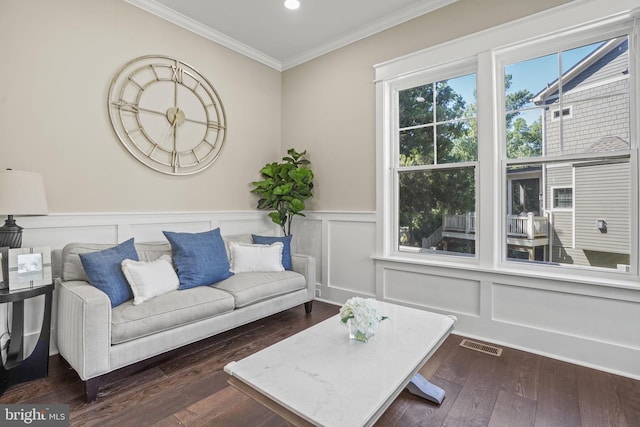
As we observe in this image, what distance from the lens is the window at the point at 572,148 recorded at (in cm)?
224

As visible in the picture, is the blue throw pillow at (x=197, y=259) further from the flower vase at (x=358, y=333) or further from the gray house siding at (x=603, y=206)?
the gray house siding at (x=603, y=206)

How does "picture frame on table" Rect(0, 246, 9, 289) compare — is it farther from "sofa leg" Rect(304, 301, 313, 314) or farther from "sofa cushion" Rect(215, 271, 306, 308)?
"sofa leg" Rect(304, 301, 313, 314)

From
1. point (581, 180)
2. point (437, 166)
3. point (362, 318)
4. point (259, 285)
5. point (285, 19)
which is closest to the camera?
point (362, 318)

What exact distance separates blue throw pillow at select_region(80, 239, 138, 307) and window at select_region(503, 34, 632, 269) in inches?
117

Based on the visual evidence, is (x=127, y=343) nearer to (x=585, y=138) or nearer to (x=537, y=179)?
(x=537, y=179)

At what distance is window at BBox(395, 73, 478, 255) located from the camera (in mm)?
2865

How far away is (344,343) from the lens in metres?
1.66

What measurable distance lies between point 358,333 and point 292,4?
2888 millimetres

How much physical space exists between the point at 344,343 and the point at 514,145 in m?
2.17

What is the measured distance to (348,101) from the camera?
11.6 feet

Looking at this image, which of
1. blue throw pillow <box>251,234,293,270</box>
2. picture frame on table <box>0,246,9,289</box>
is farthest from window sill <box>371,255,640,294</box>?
picture frame on table <box>0,246,9,289</box>

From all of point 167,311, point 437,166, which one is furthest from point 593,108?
point 167,311

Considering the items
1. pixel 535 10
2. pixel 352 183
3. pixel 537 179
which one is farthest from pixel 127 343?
pixel 535 10

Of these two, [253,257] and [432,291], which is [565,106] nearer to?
[432,291]
